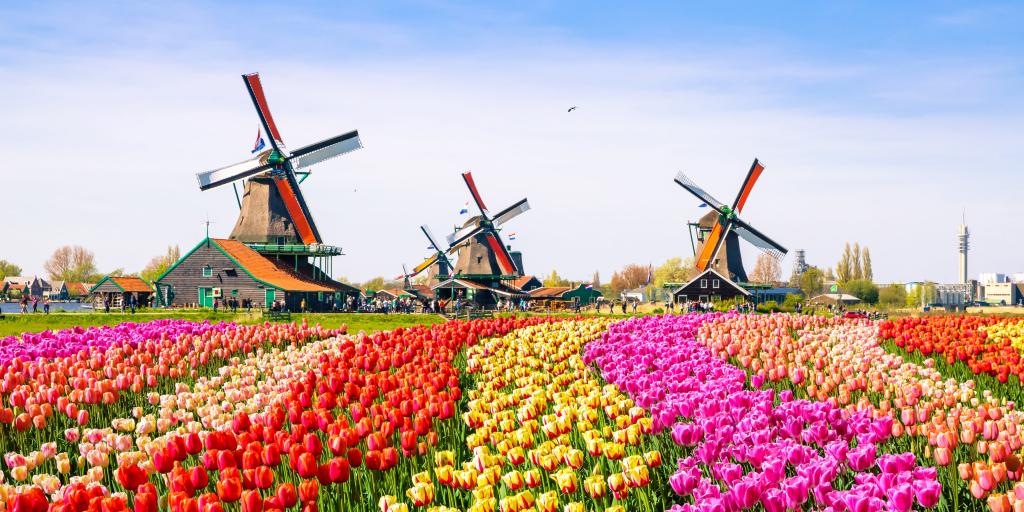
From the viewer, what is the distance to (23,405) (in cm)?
955

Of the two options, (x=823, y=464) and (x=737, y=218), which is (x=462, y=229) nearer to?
(x=737, y=218)

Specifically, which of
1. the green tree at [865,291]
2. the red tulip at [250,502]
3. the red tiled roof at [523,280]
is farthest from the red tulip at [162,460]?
the green tree at [865,291]

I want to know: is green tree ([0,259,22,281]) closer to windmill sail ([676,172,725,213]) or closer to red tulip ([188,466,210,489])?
windmill sail ([676,172,725,213])

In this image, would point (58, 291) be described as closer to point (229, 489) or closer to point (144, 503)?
point (229, 489)

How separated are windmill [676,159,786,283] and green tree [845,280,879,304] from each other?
39027 millimetres

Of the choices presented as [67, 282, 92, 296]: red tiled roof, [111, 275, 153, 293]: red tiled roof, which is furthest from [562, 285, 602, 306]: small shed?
[67, 282, 92, 296]: red tiled roof

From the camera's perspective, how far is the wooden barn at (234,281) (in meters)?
51.0

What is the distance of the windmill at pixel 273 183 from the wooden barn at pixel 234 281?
4.43ft

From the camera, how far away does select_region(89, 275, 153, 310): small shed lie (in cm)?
5648

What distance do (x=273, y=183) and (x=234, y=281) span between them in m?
5.82

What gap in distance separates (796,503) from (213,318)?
35.2 meters

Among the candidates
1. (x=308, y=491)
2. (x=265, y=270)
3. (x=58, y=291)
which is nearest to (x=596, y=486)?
(x=308, y=491)

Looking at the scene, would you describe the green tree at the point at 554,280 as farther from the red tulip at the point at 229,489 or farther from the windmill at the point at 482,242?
the red tulip at the point at 229,489

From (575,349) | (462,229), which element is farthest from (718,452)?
(462,229)
